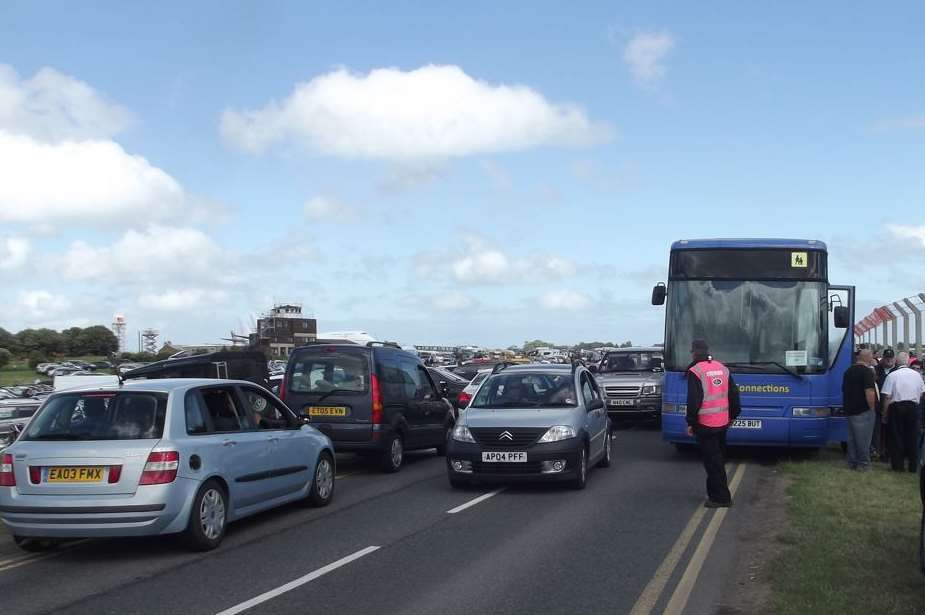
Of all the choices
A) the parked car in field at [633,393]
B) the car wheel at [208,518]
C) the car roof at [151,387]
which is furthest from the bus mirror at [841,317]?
the car wheel at [208,518]

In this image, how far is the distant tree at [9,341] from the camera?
9091 cm

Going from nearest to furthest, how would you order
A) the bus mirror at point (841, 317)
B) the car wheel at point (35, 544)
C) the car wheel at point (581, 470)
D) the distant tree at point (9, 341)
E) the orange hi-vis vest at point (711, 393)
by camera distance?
the car wheel at point (35, 544) < the orange hi-vis vest at point (711, 393) < the car wheel at point (581, 470) < the bus mirror at point (841, 317) < the distant tree at point (9, 341)

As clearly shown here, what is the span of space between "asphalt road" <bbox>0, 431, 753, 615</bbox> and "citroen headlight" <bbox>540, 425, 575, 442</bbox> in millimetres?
744

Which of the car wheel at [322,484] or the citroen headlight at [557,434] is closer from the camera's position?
the car wheel at [322,484]

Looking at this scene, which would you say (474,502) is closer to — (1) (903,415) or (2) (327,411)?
(2) (327,411)


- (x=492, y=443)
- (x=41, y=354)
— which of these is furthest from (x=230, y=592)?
(x=41, y=354)

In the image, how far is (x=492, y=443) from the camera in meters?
12.9

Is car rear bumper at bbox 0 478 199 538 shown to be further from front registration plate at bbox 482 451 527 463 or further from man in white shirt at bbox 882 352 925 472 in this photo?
man in white shirt at bbox 882 352 925 472

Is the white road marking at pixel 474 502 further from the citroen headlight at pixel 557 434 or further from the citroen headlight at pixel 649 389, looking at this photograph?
the citroen headlight at pixel 649 389

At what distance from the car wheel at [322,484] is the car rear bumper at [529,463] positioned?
5.66 feet

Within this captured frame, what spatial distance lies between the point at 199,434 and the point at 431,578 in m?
2.91

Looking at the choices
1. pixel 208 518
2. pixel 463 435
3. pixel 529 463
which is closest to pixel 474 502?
pixel 529 463

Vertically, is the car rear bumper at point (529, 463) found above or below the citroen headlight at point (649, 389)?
below

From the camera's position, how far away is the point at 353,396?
15289mm
